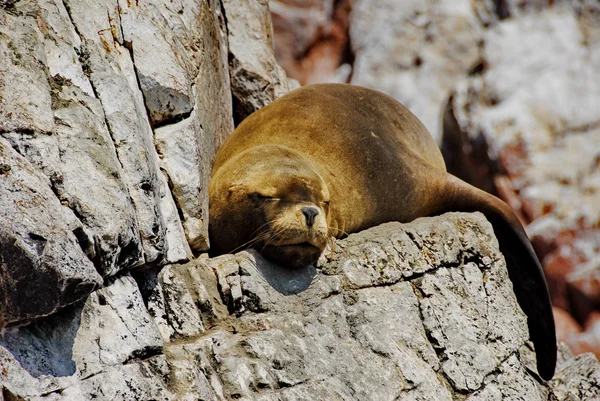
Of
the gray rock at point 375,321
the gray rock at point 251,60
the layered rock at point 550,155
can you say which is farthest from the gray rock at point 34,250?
the layered rock at point 550,155

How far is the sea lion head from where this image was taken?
523cm

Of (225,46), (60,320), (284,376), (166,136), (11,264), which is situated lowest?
(284,376)

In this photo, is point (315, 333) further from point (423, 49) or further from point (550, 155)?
point (423, 49)

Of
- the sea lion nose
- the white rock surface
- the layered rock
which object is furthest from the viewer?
the white rock surface

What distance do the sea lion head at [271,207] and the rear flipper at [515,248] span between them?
1374 mm

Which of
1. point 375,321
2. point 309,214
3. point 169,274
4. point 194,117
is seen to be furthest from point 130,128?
point 375,321

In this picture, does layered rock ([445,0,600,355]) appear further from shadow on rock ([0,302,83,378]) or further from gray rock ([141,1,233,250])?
shadow on rock ([0,302,83,378])

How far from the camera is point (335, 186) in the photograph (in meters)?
6.08

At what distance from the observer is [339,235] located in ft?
19.5

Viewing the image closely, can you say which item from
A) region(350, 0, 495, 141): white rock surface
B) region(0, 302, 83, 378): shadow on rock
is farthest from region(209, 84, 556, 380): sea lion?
region(350, 0, 495, 141): white rock surface

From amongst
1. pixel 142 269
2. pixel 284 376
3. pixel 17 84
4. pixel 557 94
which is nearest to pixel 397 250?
pixel 284 376

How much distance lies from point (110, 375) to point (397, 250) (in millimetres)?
2368

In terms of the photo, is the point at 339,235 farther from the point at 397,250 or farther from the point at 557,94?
the point at 557,94

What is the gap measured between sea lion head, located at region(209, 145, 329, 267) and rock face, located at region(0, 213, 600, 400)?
0.15 metres
